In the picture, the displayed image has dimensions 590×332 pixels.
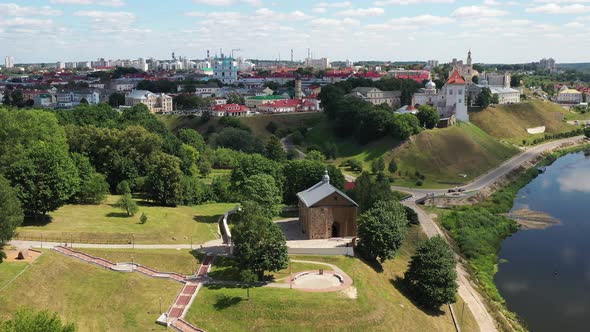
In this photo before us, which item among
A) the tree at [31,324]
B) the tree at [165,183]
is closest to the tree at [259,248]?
the tree at [31,324]

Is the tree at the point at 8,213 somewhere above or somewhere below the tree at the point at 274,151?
above

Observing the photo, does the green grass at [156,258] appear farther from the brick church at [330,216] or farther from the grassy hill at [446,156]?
the grassy hill at [446,156]

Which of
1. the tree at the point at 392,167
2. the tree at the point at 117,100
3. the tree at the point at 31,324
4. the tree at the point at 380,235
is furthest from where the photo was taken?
the tree at the point at 117,100

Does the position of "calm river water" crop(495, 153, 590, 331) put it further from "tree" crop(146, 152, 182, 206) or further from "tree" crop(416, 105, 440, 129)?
"tree" crop(146, 152, 182, 206)

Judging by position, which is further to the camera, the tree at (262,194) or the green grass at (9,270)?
the tree at (262,194)

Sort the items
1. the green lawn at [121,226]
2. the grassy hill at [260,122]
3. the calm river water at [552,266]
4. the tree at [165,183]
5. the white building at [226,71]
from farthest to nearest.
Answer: the white building at [226,71], the grassy hill at [260,122], the tree at [165,183], the calm river water at [552,266], the green lawn at [121,226]

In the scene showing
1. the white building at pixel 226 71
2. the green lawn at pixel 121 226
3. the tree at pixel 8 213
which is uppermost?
the white building at pixel 226 71
